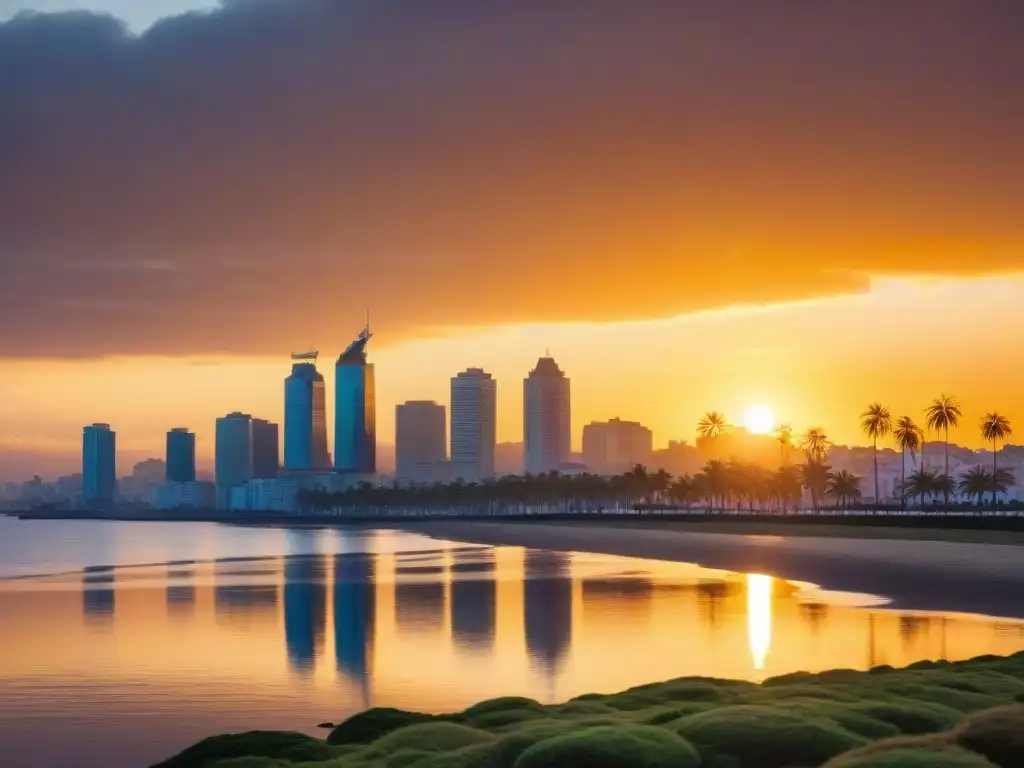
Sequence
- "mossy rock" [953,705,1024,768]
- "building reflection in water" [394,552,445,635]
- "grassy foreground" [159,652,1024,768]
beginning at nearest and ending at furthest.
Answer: "mossy rock" [953,705,1024,768] → "grassy foreground" [159,652,1024,768] → "building reflection in water" [394,552,445,635]

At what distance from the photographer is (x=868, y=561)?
87000 mm

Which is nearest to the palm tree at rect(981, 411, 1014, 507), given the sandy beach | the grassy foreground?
the sandy beach

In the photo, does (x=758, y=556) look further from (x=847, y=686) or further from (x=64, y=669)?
(x=847, y=686)

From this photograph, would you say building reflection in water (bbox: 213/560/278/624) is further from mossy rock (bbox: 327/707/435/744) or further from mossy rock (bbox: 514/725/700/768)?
mossy rock (bbox: 514/725/700/768)

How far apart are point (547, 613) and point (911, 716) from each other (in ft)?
117

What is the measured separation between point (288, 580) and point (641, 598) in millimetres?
25347

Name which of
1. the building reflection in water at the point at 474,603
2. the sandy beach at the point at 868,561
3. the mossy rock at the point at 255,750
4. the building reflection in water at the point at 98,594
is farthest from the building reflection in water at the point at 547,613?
the building reflection in water at the point at 98,594

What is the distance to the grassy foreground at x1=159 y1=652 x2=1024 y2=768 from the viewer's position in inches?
587

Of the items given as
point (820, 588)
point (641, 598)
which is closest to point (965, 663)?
point (641, 598)

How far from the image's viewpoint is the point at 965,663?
91.9 feet

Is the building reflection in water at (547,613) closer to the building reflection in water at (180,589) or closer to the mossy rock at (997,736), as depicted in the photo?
the building reflection in water at (180,589)

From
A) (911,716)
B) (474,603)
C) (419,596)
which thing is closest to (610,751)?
(911,716)

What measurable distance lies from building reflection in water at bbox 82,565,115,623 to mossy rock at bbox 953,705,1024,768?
4416 centimetres

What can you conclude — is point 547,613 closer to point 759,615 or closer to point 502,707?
point 759,615
